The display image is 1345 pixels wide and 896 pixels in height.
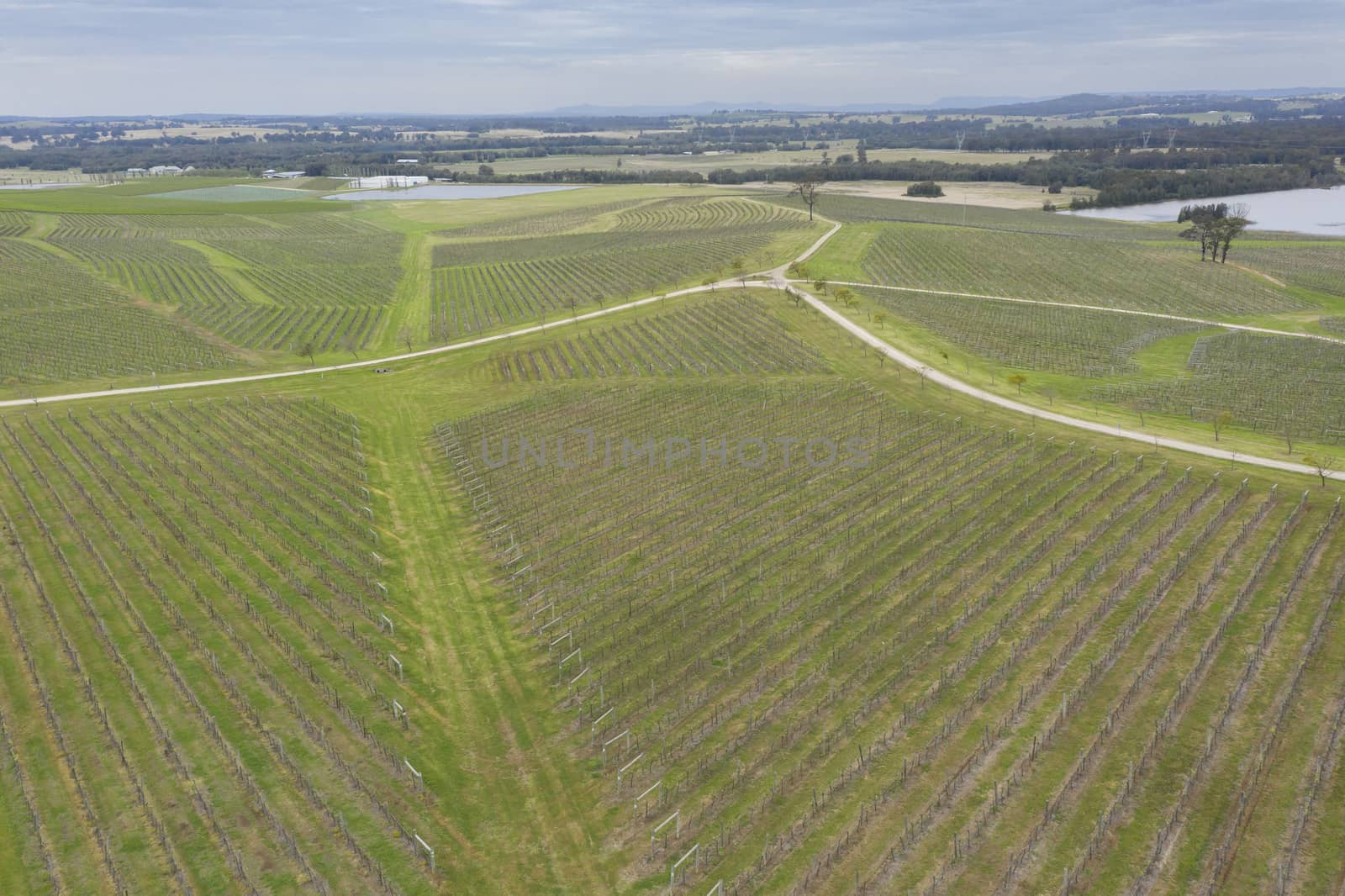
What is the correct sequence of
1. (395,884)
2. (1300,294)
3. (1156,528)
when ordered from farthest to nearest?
(1300,294) < (1156,528) < (395,884)

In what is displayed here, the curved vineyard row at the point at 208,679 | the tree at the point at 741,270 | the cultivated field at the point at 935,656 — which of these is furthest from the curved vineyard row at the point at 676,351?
the curved vineyard row at the point at 208,679

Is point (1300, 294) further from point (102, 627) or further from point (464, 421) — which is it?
point (102, 627)

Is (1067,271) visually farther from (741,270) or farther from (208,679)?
(208,679)

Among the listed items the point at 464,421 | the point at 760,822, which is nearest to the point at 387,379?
the point at 464,421

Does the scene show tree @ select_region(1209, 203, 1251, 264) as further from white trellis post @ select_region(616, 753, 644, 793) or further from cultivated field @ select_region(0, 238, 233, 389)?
cultivated field @ select_region(0, 238, 233, 389)

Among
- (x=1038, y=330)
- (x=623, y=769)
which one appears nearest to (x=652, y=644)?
(x=623, y=769)

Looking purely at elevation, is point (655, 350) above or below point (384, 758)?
above
